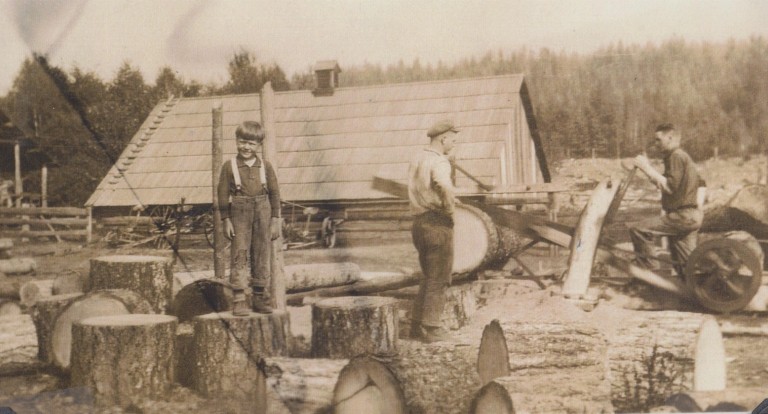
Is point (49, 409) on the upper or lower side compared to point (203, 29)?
lower

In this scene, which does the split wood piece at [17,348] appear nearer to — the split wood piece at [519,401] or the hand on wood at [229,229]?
the hand on wood at [229,229]

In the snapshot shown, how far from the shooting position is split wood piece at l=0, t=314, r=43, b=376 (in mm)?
4320

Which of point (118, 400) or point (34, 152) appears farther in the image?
point (34, 152)

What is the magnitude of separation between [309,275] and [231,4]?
5.48 feet

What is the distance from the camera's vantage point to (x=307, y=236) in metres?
4.60

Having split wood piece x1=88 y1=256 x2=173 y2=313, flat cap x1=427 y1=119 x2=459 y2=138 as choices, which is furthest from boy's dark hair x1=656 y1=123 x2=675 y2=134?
split wood piece x1=88 y1=256 x2=173 y2=313

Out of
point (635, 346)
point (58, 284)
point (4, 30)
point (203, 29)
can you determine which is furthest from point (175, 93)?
point (635, 346)

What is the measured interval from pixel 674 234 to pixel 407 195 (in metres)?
1.60

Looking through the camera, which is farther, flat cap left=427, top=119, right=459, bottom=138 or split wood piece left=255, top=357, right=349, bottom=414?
flat cap left=427, top=119, right=459, bottom=138

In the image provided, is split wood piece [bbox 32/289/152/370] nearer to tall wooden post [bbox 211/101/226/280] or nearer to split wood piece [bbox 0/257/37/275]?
split wood piece [bbox 0/257/37/275]

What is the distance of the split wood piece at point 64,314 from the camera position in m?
4.36

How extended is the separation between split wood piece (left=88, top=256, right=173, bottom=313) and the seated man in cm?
278

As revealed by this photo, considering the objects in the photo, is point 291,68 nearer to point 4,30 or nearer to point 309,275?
point 309,275

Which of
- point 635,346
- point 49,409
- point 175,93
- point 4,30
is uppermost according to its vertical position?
point 4,30
